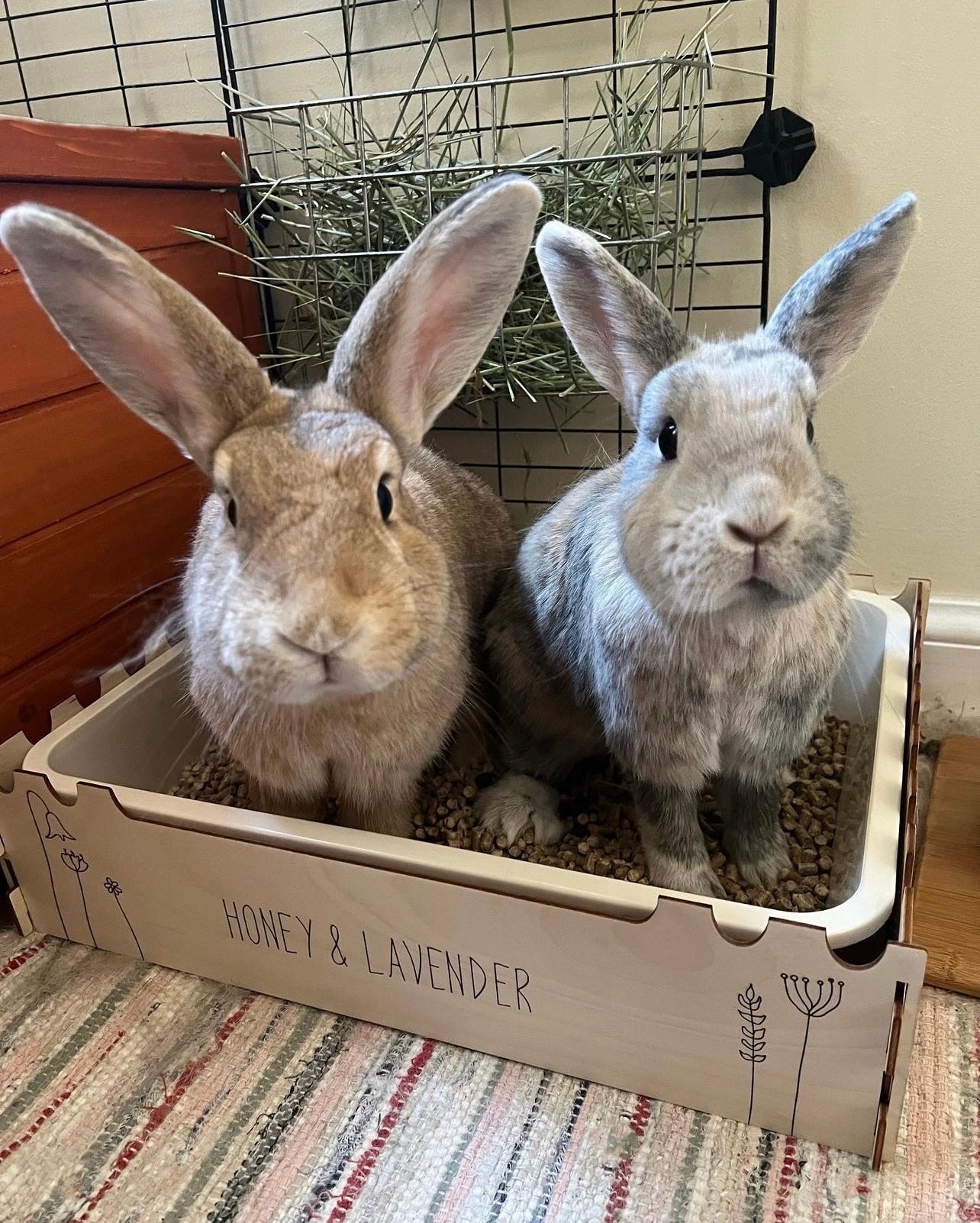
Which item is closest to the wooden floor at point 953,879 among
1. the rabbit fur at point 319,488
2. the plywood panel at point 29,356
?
the rabbit fur at point 319,488

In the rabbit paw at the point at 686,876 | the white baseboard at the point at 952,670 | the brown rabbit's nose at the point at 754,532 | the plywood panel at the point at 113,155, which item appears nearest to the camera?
the brown rabbit's nose at the point at 754,532

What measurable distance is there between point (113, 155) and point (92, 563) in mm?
592

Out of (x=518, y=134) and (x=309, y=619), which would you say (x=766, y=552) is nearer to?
(x=309, y=619)

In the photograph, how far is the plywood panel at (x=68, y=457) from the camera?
1245mm

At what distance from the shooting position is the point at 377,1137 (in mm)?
959

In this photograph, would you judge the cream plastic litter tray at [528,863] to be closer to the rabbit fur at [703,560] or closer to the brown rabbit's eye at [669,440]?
the rabbit fur at [703,560]

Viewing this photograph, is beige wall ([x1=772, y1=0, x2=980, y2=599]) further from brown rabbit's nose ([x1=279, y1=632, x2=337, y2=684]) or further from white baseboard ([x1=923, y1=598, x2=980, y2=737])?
brown rabbit's nose ([x1=279, y1=632, x2=337, y2=684])

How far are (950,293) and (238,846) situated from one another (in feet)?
4.39

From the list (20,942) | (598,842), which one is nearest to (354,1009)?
(598,842)

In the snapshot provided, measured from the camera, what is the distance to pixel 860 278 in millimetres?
942

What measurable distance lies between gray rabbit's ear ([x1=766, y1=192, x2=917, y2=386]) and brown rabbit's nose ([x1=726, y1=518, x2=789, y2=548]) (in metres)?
0.28

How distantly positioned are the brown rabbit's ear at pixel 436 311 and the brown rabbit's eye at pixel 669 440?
240mm

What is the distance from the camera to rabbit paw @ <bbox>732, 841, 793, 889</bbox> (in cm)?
114

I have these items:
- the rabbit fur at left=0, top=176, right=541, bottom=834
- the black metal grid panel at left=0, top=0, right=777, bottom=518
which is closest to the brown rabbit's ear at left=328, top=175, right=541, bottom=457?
the rabbit fur at left=0, top=176, right=541, bottom=834
